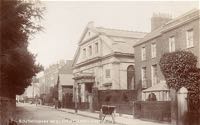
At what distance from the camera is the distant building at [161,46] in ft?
84.6

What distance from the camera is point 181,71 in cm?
2045

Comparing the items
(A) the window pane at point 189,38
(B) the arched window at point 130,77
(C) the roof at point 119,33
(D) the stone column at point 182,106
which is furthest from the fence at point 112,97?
(D) the stone column at point 182,106

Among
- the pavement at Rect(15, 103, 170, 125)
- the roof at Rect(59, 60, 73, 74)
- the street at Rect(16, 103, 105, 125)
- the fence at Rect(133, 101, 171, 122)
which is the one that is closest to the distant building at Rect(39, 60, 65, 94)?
the roof at Rect(59, 60, 73, 74)

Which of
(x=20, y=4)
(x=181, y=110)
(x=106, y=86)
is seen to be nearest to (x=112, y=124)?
(x=181, y=110)

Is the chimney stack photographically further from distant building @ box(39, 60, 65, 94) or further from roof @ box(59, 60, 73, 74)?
distant building @ box(39, 60, 65, 94)

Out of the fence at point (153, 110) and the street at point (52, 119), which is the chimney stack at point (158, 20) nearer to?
the street at point (52, 119)

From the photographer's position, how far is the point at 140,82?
37.3 m

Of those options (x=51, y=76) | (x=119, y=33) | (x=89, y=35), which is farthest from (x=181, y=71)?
(x=51, y=76)

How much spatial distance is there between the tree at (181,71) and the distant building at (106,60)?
68.5 feet

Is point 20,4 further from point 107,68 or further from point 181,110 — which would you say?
point 107,68

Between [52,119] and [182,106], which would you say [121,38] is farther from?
[182,106]

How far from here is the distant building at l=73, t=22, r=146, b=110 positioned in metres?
42.8

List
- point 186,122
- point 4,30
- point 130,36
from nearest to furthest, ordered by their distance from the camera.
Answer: point 4,30
point 186,122
point 130,36

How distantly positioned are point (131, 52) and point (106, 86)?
555cm
